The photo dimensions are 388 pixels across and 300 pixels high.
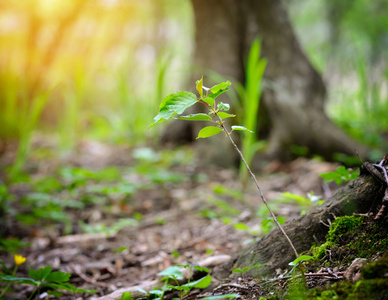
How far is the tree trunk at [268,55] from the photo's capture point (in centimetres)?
263

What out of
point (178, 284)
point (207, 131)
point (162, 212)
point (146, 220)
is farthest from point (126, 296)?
point (162, 212)

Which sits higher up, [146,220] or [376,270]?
[376,270]

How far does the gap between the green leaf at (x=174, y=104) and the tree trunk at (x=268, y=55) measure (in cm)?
197

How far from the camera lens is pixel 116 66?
12.7 ft

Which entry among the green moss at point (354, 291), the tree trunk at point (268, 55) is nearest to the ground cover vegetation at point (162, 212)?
the green moss at point (354, 291)

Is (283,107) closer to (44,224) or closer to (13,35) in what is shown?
(44,224)

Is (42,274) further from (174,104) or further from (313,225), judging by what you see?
(313,225)

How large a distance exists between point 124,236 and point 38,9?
17.7 ft

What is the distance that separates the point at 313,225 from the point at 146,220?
4.02 feet

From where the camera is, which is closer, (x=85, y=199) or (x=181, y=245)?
(x=181, y=245)

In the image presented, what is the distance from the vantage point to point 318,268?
0.68 m

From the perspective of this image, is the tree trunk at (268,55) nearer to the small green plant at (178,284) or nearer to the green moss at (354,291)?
the small green plant at (178,284)

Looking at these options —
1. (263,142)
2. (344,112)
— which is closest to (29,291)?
(263,142)

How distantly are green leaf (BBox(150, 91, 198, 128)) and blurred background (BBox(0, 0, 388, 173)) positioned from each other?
4.38ft
